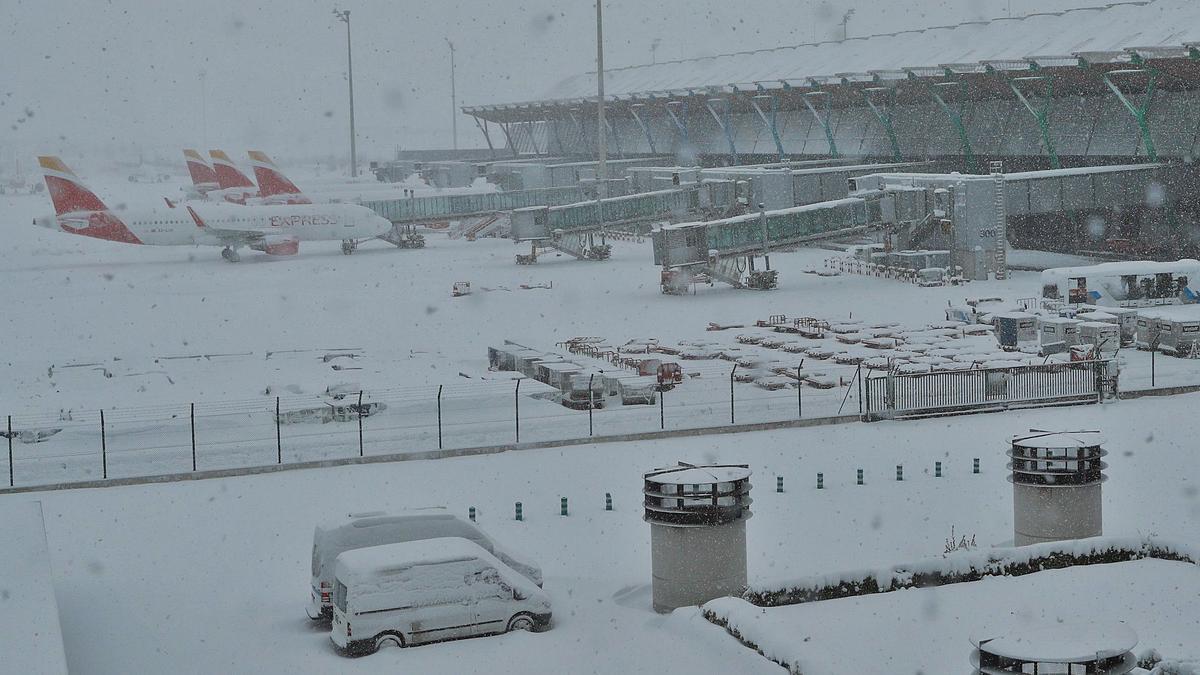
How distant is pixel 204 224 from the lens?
247 feet

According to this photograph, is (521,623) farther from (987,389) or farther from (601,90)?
(601,90)

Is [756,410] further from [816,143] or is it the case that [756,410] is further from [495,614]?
[816,143]

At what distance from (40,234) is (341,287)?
1746 inches

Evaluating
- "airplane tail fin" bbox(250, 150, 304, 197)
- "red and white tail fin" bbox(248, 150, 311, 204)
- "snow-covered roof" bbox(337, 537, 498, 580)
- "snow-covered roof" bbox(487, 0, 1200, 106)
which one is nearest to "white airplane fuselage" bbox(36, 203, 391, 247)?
"airplane tail fin" bbox(250, 150, 304, 197)

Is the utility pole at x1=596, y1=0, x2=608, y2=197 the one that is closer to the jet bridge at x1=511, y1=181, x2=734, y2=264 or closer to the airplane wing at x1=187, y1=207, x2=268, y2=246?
the jet bridge at x1=511, y1=181, x2=734, y2=264

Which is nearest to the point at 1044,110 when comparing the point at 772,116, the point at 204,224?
the point at 772,116

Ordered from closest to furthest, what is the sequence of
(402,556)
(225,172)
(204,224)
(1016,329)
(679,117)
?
(402,556)
(1016,329)
(204,224)
(679,117)
(225,172)

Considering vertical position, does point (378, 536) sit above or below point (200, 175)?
below

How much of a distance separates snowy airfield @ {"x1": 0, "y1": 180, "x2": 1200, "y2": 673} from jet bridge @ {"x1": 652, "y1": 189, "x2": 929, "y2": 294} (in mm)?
4379

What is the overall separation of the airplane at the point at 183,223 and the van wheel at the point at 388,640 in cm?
6091

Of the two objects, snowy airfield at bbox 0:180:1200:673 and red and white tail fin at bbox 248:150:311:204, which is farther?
red and white tail fin at bbox 248:150:311:204

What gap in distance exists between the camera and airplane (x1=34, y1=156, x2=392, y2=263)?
75688 millimetres

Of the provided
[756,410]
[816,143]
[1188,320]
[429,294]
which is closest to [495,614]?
[756,410]

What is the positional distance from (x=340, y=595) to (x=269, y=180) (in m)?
92.8
